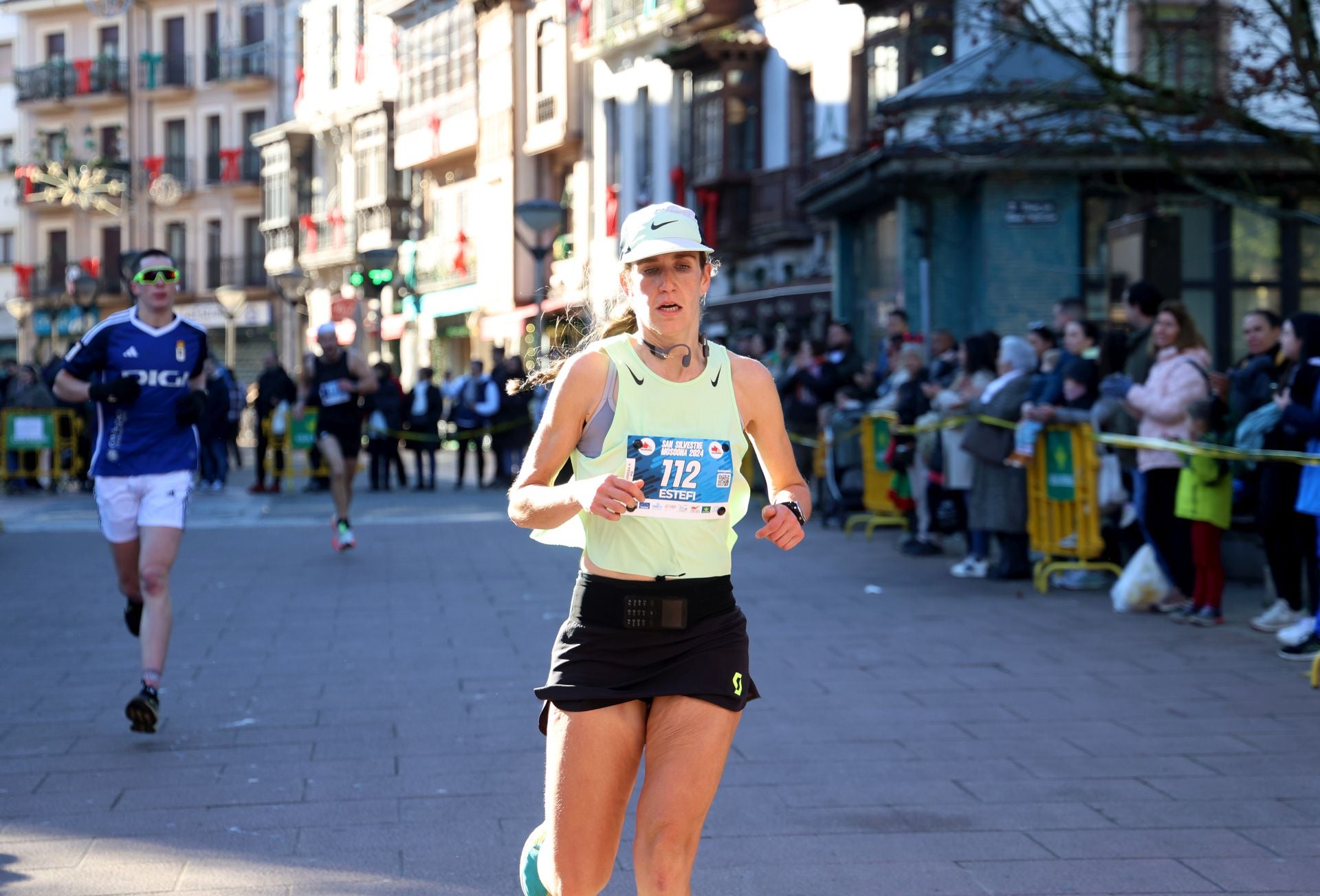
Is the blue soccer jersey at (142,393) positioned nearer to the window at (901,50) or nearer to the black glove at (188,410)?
the black glove at (188,410)

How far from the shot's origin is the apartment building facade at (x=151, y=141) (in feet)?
217

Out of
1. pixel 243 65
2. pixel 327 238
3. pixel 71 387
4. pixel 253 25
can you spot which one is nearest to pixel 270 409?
pixel 71 387

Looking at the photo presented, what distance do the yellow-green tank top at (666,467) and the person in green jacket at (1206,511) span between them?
287 inches

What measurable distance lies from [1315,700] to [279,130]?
56.2 meters

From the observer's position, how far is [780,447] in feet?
14.6

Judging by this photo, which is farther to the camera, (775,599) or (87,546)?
(87,546)

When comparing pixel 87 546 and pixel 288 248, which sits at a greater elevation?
pixel 288 248

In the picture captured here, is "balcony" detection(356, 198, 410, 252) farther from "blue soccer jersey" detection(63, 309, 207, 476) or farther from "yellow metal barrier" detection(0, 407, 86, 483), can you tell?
"blue soccer jersey" detection(63, 309, 207, 476)

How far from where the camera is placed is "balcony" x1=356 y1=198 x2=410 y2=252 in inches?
2199

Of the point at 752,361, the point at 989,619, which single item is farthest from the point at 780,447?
the point at 989,619

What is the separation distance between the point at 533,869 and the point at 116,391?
4.20 meters

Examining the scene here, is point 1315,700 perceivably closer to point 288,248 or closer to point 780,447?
point 780,447

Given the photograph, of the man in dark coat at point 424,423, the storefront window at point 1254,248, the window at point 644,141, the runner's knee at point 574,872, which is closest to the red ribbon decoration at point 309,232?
the window at point 644,141

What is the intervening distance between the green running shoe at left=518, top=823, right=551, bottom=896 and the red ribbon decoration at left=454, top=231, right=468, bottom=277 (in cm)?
4773
